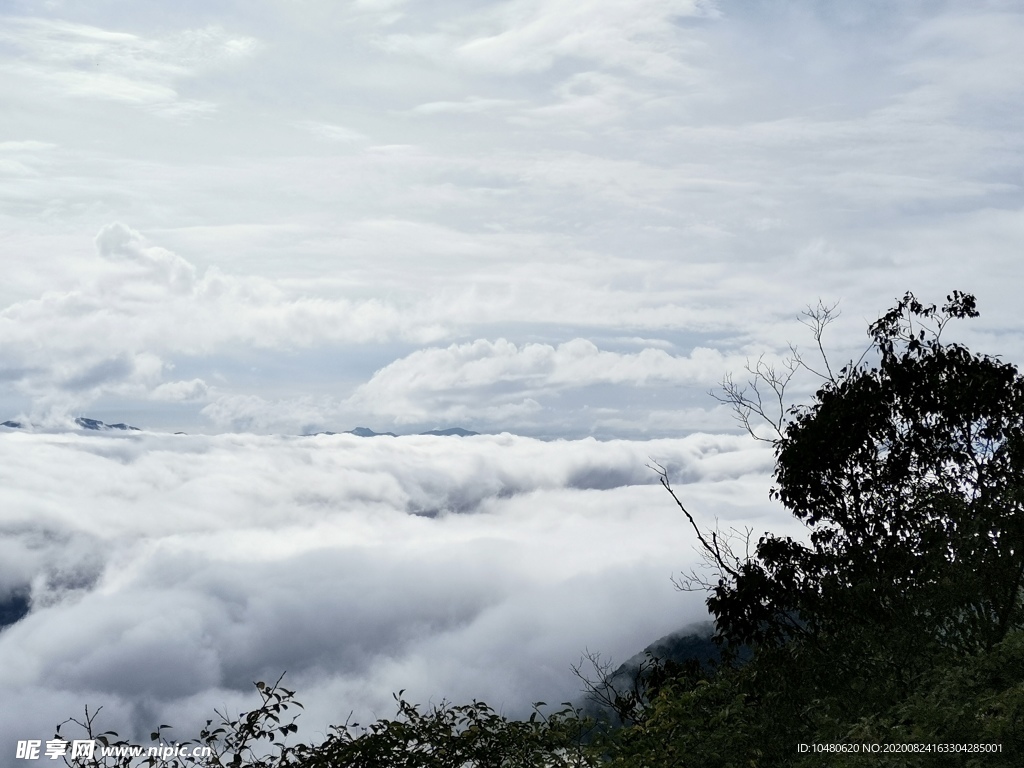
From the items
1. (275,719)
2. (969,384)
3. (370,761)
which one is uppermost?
(969,384)

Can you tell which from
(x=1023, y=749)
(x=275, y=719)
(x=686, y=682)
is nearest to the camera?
(x=1023, y=749)

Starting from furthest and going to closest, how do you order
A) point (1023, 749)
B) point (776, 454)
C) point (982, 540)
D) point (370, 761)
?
point (776, 454)
point (982, 540)
point (370, 761)
point (1023, 749)

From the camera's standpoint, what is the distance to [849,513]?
16.4m

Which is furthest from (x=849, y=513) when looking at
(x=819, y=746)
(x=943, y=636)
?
(x=819, y=746)

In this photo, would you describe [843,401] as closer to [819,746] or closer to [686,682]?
[686,682]

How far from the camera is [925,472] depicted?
16.1 m

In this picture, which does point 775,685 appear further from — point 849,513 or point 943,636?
point 849,513

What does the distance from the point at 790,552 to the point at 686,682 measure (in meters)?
3.20

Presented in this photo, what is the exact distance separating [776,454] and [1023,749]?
30.5ft

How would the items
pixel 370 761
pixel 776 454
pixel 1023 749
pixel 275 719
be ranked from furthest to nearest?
pixel 776 454 → pixel 370 761 → pixel 275 719 → pixel 1023 749

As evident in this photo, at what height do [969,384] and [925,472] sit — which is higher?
[969,384]

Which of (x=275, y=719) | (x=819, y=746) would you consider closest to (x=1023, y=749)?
(x=819, y=746)

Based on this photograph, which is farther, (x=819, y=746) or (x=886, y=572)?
(x=886, y=572)

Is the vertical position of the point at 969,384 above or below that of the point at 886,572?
above
